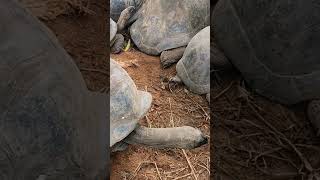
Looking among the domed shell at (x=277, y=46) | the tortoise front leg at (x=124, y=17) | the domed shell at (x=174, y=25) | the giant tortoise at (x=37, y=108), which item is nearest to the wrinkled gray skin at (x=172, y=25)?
the domed shell at (x=174, y=25)

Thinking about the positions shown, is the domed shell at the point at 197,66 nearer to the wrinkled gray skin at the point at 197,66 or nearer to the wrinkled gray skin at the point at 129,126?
the wrinkled gray skin at the point at 197,66

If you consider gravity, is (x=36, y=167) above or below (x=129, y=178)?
above

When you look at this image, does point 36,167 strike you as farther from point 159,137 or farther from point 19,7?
point 159,137

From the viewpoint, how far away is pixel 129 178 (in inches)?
69.3

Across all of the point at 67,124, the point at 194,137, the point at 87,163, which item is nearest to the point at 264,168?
the point at 194,137

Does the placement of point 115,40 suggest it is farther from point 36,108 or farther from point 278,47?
point 36,108

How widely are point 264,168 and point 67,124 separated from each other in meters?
0.98

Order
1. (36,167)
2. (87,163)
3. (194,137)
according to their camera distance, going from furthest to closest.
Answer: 1. (194,137)
2. (87,163)
3. (36,167)

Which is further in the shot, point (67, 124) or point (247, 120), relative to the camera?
point (247, 120)

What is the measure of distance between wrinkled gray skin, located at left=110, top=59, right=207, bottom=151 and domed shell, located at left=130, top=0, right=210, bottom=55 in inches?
28.0

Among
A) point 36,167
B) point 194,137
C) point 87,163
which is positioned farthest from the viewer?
point 194,137

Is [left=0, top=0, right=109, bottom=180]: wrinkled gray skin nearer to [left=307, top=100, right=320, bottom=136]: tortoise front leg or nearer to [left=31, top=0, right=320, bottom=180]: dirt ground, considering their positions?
[left=31, top=0, right=320, bottom=180]: dirt ground

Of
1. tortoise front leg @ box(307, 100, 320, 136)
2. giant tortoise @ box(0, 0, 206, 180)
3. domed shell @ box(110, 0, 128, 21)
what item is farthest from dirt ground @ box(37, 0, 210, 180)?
giant tortoise @ box(0, 0, 206, 180)

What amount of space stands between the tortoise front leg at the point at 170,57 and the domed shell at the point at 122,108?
637mm
